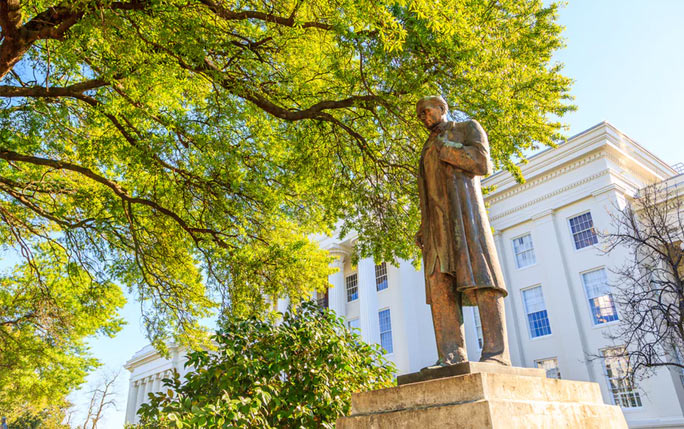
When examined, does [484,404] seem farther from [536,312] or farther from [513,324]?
[513,324]

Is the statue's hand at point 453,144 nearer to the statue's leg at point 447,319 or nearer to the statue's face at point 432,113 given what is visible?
the statue's face at point 432,113

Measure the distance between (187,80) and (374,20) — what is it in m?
4.53

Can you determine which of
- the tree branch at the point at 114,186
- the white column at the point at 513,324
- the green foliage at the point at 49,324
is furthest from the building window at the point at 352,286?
the tree branch at the point at 114,186

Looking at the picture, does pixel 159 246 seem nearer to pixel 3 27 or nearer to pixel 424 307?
pixel 3 27

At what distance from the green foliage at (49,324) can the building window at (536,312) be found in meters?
19.0

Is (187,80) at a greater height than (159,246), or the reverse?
(187,80)

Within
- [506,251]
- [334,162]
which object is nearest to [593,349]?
[506,251]

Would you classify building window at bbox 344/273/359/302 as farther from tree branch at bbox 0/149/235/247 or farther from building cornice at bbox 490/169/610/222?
tree branch at bbox 0/149/235/247

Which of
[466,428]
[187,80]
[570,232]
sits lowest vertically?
[466,428]

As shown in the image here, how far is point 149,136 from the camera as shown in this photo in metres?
9.09

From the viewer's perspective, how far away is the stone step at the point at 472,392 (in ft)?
10.7

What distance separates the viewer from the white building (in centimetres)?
2091

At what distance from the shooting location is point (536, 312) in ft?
80.8

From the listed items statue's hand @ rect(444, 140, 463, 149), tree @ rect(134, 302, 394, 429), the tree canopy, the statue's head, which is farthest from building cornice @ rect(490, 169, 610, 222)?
statue's hand @ rect(444, 140, 463, 149)
